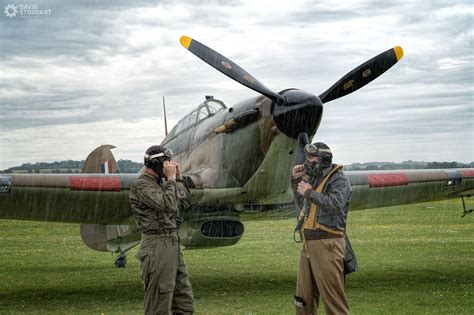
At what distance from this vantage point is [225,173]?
10.3 metres

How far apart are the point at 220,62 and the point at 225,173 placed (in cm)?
179

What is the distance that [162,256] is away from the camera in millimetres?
6141

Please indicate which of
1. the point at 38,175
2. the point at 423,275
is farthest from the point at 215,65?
the point at 423,275

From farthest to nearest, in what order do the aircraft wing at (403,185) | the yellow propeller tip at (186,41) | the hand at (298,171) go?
the aircraft wing at (403,185) → the yellow propeller tip at (186,41) → the hand at (298,171)

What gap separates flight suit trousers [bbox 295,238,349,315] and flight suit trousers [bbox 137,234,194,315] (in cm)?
114

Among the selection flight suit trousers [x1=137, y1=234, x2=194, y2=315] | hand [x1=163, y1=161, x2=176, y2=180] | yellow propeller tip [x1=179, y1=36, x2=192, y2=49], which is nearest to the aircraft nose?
yellow propeller tip [x1=179, y1=36, x2=192, y2=49]

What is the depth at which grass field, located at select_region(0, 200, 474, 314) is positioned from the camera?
8984 mm

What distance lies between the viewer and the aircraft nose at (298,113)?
8.71m

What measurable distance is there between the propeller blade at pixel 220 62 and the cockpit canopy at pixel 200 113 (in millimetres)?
1645

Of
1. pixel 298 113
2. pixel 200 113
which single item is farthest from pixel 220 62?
pixel 200 113

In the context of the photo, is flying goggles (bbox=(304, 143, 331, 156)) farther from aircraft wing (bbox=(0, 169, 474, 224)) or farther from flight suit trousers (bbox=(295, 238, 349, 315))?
aircraft wing (bbox=(0, 169, 474, 224))

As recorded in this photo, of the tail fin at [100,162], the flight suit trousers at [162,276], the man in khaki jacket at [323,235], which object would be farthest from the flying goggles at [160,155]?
the tail fin at [100,162]

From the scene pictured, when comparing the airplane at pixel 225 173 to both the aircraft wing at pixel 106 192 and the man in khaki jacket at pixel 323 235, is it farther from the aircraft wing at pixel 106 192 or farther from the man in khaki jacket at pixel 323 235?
the man in khaki jacket at pixel 323 235

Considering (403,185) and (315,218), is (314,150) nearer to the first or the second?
(315,218)
